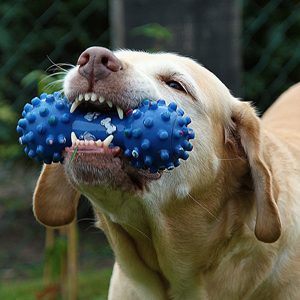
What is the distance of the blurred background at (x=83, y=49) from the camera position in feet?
12.1

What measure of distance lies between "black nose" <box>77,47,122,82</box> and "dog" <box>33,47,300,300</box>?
0.41 feet

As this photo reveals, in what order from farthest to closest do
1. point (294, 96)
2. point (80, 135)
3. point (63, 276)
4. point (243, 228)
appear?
point (294, 96)
point (63, 276)
point (243, 228)
point (80, 135)

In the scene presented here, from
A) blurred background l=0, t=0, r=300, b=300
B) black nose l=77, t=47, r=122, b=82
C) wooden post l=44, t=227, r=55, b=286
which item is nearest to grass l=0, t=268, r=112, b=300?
blurred background l=0, t=0, r=300, b=300

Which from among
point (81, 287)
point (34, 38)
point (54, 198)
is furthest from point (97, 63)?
point (34, 38)

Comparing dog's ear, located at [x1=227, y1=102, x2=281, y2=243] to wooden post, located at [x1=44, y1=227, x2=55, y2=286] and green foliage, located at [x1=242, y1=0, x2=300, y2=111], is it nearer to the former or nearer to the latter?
wooden post, located at [x1=44, y1=227, x2=55, y2=286]

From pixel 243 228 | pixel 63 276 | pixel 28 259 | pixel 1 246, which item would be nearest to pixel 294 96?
pixel 243 228

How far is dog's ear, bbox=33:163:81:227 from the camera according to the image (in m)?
2.73

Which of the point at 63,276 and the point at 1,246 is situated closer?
the point at 63,276

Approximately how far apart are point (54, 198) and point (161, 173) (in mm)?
882

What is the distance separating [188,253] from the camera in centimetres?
246

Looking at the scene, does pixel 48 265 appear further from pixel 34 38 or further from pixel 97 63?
pixel 34 38

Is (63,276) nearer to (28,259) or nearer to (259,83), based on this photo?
(28,259)

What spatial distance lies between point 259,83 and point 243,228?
120 inches

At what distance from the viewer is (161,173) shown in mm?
2119
